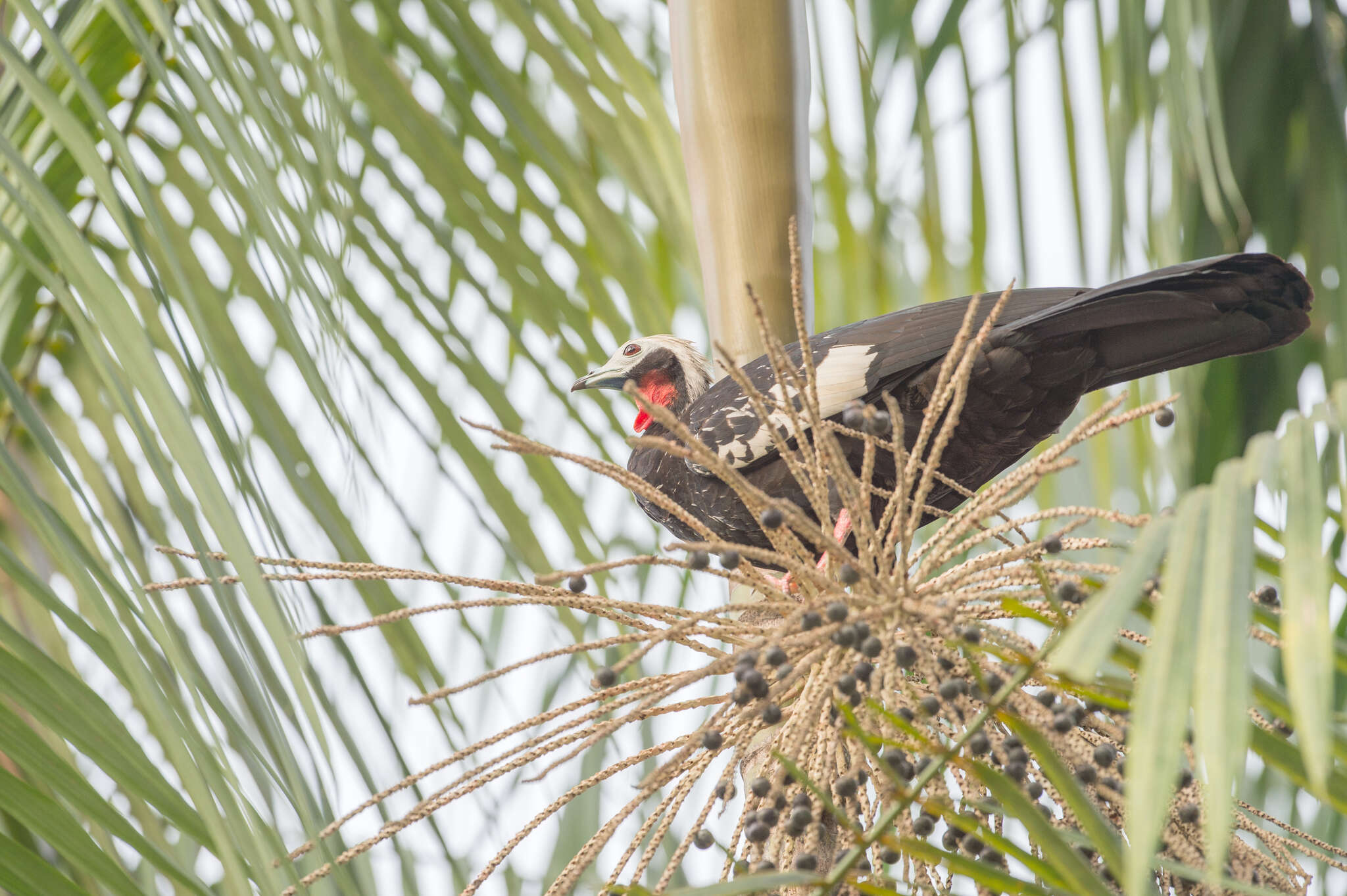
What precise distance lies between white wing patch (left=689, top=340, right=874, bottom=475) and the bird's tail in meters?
0.19

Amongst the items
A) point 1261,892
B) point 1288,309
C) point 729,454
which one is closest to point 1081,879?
point 1261,892

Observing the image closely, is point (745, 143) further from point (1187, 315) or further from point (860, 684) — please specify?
point (860, 684)

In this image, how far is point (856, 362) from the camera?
138 centimetres

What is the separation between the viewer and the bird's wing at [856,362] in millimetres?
1302

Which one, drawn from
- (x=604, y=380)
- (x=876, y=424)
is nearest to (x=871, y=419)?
(x=876, y=424)

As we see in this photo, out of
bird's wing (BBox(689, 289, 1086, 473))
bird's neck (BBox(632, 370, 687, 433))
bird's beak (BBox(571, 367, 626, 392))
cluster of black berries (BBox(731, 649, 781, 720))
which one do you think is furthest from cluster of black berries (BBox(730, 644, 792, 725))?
bird's neck (BBox(632, 370, 687, 433))

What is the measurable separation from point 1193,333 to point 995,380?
0.65ft

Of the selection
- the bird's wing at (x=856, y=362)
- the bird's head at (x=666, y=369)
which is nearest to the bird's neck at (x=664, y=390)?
the bird's head at (x=666, y=369)

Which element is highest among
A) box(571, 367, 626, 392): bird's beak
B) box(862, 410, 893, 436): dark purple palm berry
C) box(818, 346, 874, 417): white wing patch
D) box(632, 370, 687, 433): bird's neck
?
box(571, 367, 626, 392): bird's beak

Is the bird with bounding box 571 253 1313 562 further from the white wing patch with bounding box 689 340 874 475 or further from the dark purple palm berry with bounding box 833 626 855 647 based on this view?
the dark purple palm berry with bounding box 833 626 855 647

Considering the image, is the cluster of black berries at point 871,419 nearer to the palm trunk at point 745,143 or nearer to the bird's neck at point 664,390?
the palm trunk at point 745,143

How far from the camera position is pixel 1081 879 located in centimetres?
56

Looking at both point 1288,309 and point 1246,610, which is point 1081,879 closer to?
point 1246,610

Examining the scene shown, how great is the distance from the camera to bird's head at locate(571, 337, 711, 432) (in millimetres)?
1706
